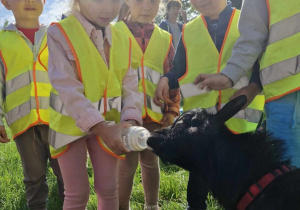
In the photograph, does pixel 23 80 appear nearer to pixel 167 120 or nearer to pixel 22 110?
pixel 22 110

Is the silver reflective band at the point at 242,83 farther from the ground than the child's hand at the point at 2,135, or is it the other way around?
the silver reflective band at the point at 242,83

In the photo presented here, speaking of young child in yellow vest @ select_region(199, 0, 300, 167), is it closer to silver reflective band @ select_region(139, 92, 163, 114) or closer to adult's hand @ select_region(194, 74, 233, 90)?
adult's hand @ select_region(194, 74, 233, 90)

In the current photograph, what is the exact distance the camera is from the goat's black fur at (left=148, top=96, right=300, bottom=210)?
1.89 m

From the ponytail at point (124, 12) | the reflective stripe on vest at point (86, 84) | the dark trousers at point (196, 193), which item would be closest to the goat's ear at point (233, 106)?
the dark trousers at point (196, 193)

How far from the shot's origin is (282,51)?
2.24 meters

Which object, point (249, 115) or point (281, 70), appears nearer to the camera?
point (281, 70)

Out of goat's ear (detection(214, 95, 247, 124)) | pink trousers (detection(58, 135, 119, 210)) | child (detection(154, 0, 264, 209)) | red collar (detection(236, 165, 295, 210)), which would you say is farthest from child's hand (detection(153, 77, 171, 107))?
red collar (detection(236, 165, 295, 210))

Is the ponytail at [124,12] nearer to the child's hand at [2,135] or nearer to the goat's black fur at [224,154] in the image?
the child's hand at [2,135]

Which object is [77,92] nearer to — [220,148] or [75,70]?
[75,70]

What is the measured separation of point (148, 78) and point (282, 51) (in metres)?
1.24

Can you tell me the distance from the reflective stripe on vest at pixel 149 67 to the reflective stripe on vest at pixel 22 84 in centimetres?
77

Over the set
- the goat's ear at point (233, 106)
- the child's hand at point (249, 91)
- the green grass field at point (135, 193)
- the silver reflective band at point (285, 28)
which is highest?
the silver reflective band at point (285, 28)

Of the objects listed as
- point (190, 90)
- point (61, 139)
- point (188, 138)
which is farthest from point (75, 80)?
point (190, 90)

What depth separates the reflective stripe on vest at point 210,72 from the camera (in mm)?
2746
